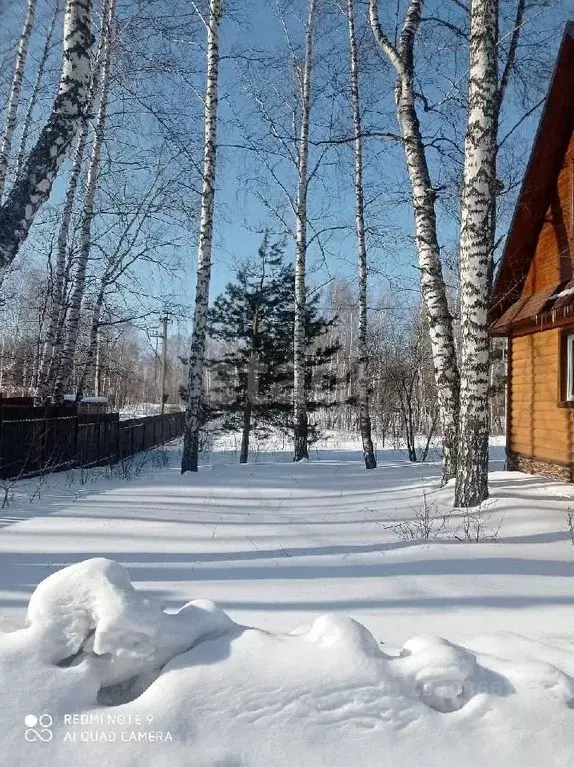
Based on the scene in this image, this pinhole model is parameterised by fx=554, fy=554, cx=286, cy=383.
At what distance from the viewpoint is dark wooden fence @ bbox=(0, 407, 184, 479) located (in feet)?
30.7

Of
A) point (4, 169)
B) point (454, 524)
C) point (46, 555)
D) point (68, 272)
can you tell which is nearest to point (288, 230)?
point (68, 272)

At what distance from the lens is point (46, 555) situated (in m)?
4.34

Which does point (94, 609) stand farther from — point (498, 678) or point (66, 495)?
point (66, 495)

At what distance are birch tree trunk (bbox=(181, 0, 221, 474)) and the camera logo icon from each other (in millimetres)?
8903

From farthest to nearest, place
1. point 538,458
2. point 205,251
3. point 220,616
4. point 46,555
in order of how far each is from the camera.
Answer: point 205,251
point 538,458
point 46,555
point 220,616

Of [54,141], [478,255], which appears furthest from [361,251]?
[54,141]

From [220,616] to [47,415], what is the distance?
944cm

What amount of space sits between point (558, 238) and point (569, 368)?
7.23ft

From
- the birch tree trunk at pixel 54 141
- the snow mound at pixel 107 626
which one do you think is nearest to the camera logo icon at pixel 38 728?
the snow mound at pixel 107 626

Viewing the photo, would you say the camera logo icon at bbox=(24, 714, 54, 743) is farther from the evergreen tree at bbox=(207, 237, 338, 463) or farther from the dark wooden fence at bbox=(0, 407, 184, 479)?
the evergreen tree at bbox=(207, 237, 338, 463)

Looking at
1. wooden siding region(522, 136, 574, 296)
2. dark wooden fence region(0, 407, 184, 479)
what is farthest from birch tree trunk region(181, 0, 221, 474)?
wooden siding region(522, 136, 574, 296)

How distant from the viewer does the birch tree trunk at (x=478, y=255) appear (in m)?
6.27

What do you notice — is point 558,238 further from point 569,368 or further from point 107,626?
point 107,626

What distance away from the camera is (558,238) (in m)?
9.17
